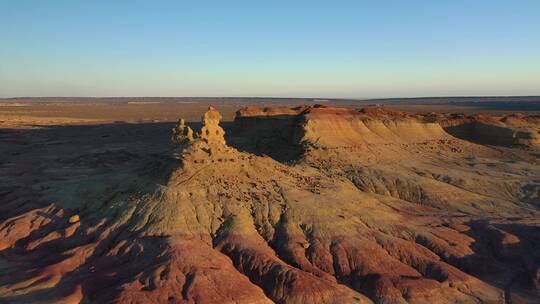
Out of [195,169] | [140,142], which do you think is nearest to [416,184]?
[195,169]

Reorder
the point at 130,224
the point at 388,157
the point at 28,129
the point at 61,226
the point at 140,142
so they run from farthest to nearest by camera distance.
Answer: the point at 28,129 < the point at 140,142 < the point at 388,157 < the point at 61,226 < the point at 130,224

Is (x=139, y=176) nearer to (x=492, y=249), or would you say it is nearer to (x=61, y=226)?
(x=61, y=226)

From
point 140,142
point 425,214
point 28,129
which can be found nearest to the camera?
point 425,214

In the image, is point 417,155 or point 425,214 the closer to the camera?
point 425,214

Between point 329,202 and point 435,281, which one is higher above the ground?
point 329,202

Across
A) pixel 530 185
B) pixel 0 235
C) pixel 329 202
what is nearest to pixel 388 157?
pixel 530 185

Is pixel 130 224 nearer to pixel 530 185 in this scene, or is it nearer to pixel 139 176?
pixel 139 176
